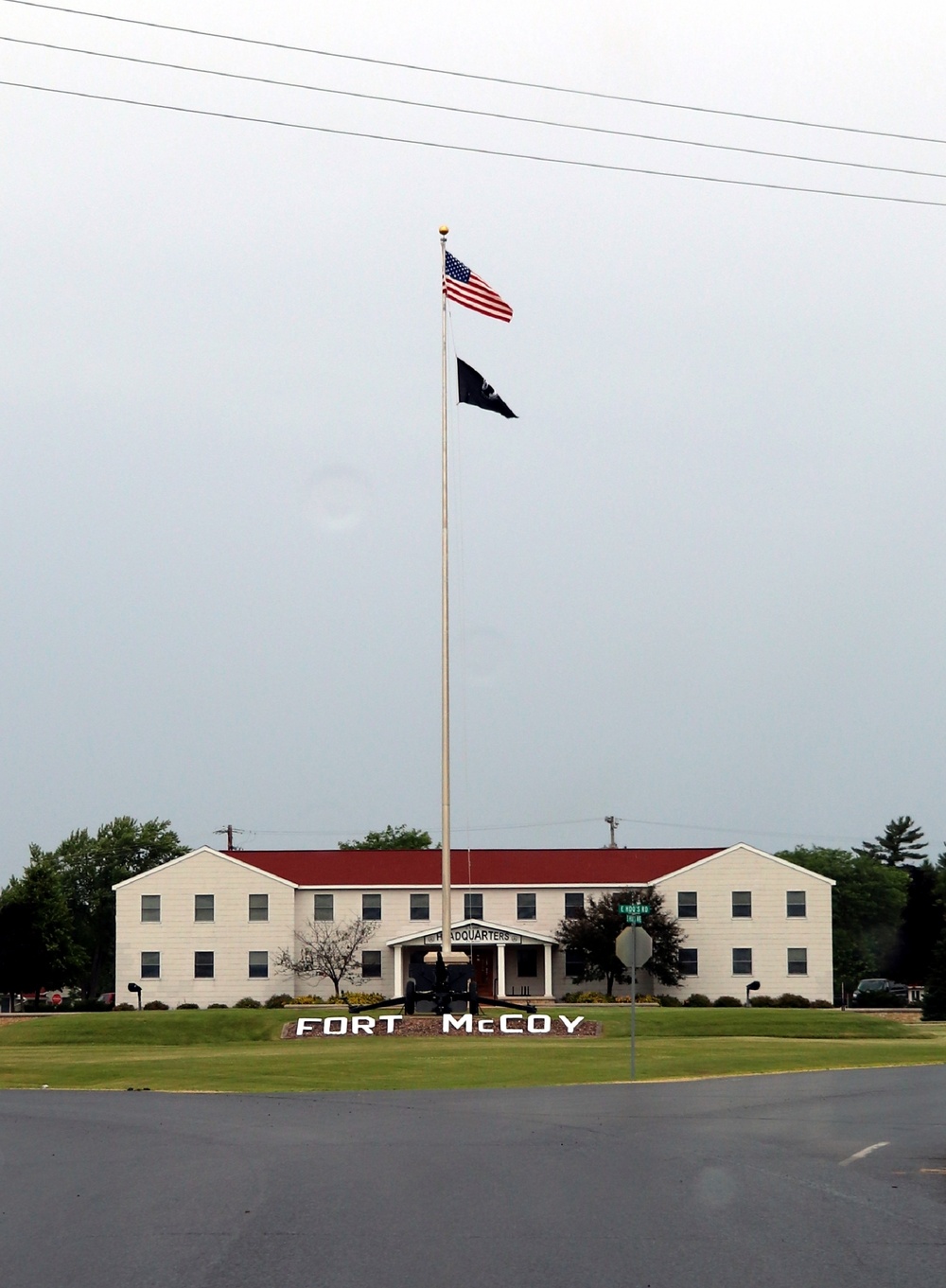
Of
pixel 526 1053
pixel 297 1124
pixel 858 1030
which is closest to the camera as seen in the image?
pixel 297 1124

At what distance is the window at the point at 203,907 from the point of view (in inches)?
2970

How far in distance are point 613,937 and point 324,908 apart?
15585 millimetres

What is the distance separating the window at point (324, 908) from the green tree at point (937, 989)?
95.7 ft

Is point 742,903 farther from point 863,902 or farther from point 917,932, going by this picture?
point 863,902

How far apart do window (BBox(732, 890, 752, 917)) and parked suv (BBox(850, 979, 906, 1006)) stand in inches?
325

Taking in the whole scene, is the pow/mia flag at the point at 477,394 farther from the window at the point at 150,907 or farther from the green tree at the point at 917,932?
the green tree at the point at 917,932

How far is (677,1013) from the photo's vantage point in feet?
171

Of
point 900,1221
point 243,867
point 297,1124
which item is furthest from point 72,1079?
point 243,867

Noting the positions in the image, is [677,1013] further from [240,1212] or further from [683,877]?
[240,1212]

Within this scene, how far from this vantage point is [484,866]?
80.9 m

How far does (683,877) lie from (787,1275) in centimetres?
6806

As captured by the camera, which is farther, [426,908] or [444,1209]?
[426,908]

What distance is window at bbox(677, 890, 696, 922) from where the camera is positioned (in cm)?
7575

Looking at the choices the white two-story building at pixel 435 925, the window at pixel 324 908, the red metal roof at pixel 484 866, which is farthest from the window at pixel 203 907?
the window at pixel 324 908
